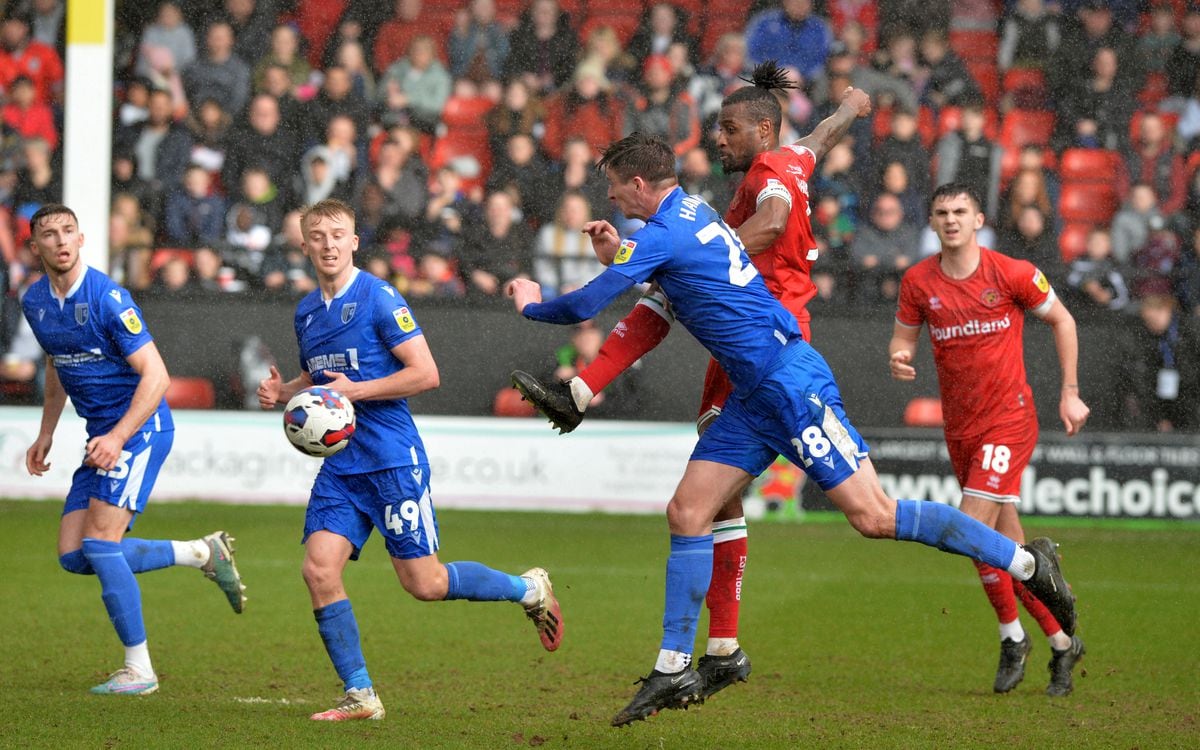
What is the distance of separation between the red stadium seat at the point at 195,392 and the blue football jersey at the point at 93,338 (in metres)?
7.80

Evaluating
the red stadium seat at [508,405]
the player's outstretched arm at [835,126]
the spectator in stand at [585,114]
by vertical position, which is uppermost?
the spectator in stand at [585,114]

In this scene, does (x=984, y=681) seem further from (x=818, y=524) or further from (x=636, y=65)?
(x=636, y=65)

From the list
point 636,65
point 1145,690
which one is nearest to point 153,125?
point 636,65

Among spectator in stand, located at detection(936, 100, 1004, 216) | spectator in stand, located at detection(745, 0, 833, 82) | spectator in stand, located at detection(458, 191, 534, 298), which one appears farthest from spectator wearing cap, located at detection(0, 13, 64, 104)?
spectator in stand, located at detection(936, 100, 1004, 216)

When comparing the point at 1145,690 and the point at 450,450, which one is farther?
the point at 450,450

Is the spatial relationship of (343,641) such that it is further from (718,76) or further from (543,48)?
(543,48)

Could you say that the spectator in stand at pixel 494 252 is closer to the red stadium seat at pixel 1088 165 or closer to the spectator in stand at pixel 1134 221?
A: the red stadium seat at pixel 1088 165

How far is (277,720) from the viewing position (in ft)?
18.8

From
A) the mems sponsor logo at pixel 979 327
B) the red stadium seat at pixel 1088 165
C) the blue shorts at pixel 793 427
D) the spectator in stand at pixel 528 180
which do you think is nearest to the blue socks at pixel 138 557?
the blue shorts at pixel 793 427

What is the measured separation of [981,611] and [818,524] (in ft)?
13.2

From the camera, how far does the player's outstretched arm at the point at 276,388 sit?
5883 mm

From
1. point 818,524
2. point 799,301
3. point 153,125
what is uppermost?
point 153,125

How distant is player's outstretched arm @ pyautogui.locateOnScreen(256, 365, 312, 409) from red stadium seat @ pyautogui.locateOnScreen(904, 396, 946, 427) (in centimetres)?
868

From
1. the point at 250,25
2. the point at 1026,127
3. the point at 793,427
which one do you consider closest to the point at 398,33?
the point at 250,25
